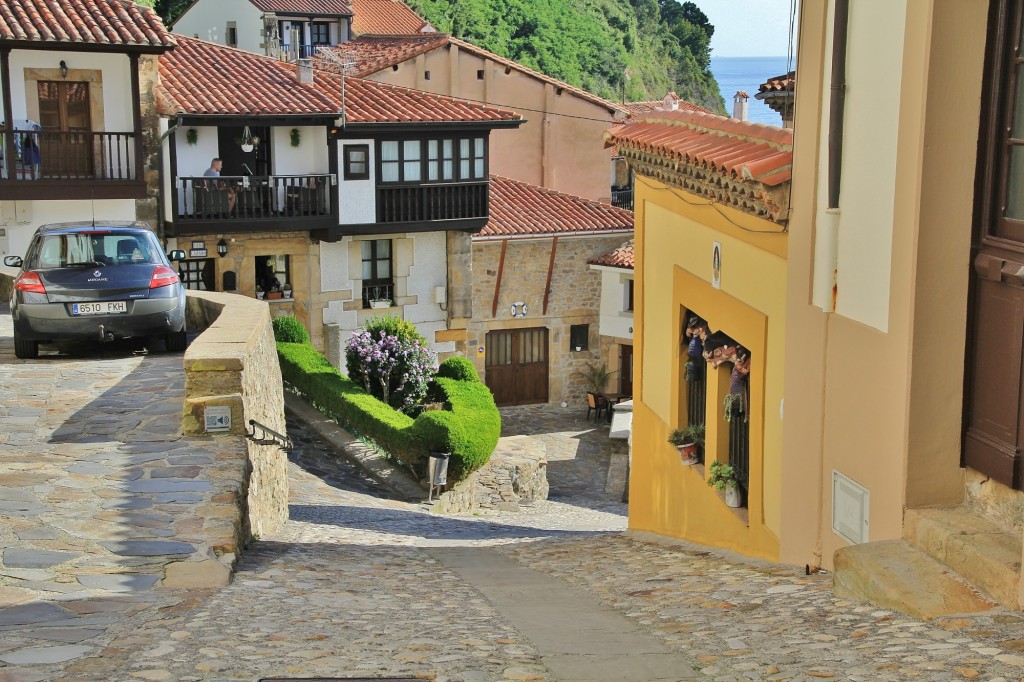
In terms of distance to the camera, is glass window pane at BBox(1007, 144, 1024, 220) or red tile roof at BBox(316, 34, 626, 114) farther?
red tile roof at BBox(316, 34, 626, 114)

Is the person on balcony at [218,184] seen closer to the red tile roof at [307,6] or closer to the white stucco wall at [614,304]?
the white stucco wall at [614,304]

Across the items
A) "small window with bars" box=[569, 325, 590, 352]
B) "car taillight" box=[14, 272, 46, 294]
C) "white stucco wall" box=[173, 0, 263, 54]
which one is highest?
"white stucco wall" box=[173, 0, 263, 54]

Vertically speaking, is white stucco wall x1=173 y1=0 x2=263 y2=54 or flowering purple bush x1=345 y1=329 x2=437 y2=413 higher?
white stucco wall x1=173 y1=0 x2=263 y2=54

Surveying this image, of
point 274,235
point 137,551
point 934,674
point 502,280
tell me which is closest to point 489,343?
point 502,280

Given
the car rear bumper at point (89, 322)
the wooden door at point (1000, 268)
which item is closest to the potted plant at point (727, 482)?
the wooden door at point (1000, 268)

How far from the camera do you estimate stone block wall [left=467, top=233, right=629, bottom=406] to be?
31.7m

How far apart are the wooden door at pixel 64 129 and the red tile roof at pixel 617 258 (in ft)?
41.9

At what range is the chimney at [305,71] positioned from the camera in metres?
28.2

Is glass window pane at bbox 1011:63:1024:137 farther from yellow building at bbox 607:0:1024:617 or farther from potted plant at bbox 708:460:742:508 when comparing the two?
potted plant at bbox 708:460:742:508

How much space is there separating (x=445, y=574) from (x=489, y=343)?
935 inches

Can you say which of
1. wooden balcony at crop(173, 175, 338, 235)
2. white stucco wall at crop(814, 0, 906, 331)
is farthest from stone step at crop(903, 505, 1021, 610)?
wooden balcony at crop(173, 175, 338, 235)

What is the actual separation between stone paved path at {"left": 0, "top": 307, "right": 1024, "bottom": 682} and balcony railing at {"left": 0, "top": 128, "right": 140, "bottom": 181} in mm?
13783

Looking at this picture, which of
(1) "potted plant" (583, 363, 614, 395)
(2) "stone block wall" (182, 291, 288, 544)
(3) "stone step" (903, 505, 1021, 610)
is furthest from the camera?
(1) "potted plant" (583, 363, 614, 395)

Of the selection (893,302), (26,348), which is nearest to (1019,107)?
(893,302)
